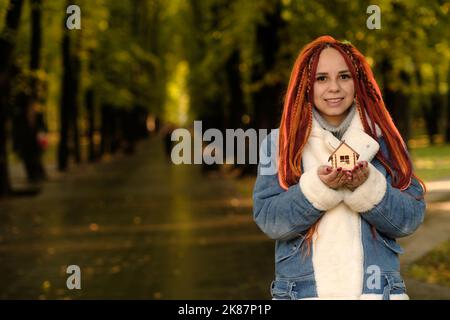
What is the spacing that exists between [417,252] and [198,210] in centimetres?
843

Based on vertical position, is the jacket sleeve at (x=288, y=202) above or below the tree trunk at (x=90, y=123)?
below

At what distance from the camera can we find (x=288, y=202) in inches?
117

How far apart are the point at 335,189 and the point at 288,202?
143mm

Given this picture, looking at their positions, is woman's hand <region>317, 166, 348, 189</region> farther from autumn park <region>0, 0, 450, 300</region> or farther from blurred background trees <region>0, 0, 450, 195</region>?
blurred background trees <region>0, 0, 450, 195</region>

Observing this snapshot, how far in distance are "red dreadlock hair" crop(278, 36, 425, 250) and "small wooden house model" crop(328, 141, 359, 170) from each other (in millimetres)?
190

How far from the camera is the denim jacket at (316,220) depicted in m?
2.94

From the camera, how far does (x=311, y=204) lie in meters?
2.93

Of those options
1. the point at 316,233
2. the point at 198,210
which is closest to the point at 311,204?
the point at 316,233

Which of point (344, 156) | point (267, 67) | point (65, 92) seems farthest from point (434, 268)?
point (65, 92)

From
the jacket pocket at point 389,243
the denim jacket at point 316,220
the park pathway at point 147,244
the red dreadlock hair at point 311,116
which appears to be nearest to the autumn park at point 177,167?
the park pathway at point 147,244

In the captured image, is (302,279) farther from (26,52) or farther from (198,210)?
(26,52)

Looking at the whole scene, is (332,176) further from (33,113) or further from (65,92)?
(65,92)

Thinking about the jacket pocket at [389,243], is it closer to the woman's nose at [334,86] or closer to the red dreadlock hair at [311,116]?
the red dreadlock hair at [311,116]

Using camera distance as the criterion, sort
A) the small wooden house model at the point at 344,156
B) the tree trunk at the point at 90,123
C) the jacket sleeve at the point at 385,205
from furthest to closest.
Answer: the tree trunk at the point at 90,123
the jacket sleeve at the point at 385,205
the small wooden house model at the point at 344,156
